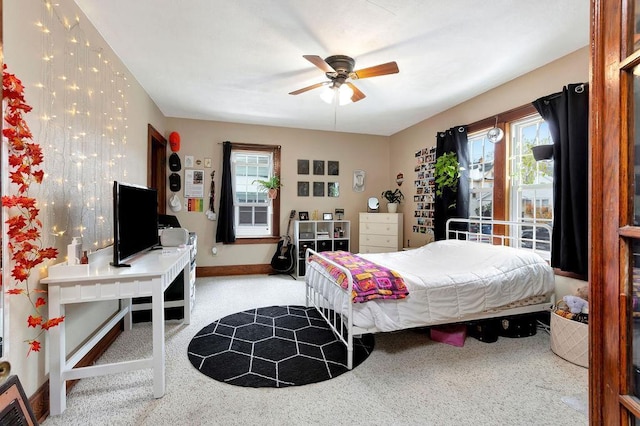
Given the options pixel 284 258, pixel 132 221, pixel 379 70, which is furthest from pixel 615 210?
pixel 284 258

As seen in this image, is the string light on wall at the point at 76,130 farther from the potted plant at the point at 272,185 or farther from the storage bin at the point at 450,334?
the storage bin at the point at 450,334

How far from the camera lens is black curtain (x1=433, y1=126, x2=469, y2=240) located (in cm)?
379

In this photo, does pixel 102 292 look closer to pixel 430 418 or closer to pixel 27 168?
pixel 27 168

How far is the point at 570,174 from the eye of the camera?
2512mm

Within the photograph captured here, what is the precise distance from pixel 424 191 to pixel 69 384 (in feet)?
14.5

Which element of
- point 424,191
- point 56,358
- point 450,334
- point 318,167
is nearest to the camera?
point 56,358

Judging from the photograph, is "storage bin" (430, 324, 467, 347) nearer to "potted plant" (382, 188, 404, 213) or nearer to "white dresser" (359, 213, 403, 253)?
"white dresser" (359, 213, 403, 253)

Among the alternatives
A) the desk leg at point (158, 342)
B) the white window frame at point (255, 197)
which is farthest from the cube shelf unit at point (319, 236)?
the desk leg at point (158, 342)

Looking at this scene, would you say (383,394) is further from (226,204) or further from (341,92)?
(226,204)

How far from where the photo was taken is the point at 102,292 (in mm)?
1753

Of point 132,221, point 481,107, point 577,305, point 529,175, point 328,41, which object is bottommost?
point 577,305

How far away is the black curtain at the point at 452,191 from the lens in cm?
379

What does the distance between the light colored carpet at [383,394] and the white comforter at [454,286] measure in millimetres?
326

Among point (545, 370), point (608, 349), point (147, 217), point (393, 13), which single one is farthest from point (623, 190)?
point (147, 217)
